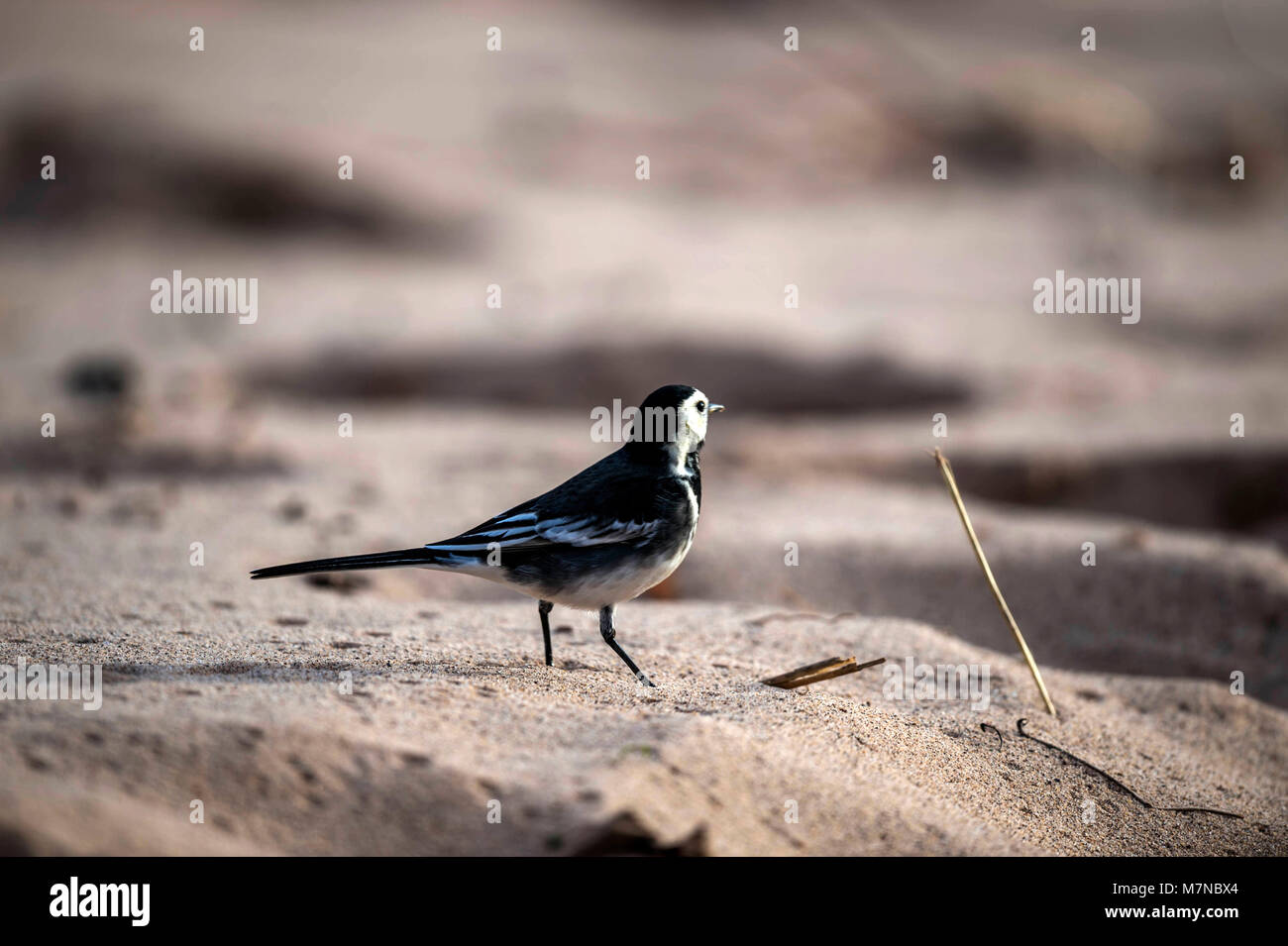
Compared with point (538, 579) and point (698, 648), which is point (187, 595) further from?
point (698, 648)

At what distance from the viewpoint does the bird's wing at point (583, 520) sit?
373cm

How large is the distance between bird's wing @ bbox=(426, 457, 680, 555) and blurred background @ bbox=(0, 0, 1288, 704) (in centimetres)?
142

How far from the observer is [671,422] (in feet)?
13.3

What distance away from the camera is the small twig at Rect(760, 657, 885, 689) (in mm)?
3773

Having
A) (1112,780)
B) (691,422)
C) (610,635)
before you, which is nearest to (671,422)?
(691,422)

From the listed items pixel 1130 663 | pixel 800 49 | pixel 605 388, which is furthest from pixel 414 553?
pixel 800 49

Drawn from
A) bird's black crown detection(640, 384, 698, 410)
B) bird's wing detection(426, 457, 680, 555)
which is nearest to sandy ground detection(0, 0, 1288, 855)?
bird's wing detection(426, 457, 680, 555)

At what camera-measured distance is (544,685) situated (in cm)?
355

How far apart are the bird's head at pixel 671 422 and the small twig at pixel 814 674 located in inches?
31.2

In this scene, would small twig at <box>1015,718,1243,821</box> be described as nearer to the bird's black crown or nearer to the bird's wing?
the bird's wing

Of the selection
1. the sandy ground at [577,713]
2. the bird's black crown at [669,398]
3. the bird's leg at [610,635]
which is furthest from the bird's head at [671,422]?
the sandy ground at [577,713]

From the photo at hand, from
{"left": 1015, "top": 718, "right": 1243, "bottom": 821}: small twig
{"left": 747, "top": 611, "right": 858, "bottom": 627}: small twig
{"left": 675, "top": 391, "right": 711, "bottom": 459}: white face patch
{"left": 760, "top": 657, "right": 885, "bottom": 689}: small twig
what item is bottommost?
{"left": 1015, "top": 718, "right": 1243, "bottom": 821}: small twig

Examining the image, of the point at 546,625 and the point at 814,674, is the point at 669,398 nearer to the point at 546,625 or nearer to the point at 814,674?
the point at 546,625

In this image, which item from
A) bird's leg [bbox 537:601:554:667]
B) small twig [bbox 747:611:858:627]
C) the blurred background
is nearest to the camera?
bird's leg [bbox 537:601:554:667]
